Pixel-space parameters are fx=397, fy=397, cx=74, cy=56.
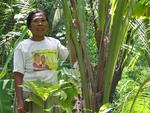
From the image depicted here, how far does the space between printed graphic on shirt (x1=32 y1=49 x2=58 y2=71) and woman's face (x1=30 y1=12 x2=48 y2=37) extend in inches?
4.1

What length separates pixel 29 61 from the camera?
2244 millimetres

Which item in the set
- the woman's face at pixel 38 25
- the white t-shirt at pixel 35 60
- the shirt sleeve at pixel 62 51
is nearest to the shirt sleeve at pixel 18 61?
the white t-shirt at pixel 35 60

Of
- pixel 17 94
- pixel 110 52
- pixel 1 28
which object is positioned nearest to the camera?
pixel 110 52

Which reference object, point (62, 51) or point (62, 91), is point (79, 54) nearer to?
A: point (62, 91)

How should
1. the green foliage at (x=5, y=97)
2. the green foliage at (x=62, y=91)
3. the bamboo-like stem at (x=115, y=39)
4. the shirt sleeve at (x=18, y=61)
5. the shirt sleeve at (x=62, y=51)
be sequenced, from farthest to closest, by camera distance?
the green foliage at (x=5, y=97) → the shirt sleeve at (x=62, y=51) → the shirt sleeve at (x=18, y=61) → the green foliage at (x=62, y=91) → the bamboo-like stem at (x=115, y=39)

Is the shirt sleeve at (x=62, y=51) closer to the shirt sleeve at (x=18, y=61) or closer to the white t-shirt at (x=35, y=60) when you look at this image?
the white t-shirt at (x=35, y=60)

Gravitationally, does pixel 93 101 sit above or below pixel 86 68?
below

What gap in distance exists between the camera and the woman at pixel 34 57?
2.22 metres

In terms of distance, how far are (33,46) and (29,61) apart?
9cm

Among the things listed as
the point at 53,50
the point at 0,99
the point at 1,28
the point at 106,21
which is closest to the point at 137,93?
the point at 106,21

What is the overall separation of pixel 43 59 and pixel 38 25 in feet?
0.64

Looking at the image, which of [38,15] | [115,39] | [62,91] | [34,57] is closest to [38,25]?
[38,15]

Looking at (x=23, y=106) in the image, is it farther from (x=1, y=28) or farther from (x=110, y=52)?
(x=1, y=28)

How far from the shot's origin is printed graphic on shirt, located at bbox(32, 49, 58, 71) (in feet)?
7.34
